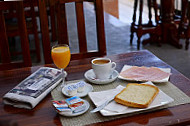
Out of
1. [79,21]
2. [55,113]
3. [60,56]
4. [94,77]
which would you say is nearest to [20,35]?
[79,21]

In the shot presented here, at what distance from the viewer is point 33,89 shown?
117cm

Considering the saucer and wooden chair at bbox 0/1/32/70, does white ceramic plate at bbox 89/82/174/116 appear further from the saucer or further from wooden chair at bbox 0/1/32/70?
wooden chair at bbox 0/1/32/70

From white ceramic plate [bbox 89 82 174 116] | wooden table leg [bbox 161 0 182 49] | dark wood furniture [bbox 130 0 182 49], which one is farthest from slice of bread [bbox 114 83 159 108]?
wooden table leg [bbox 161 0 182 49]

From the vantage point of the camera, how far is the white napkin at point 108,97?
1.01 m

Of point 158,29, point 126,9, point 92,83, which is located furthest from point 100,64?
point 126,9

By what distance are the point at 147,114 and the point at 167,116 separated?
69 millimetres

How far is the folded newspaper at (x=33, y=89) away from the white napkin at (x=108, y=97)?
0.20 m

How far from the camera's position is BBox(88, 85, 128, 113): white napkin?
1010 millimetres

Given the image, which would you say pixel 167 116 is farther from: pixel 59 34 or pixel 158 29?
pixel 158 29

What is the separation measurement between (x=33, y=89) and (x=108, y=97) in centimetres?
32

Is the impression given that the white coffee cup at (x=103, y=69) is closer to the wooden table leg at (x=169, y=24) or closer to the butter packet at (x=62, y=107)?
the butter packet at (x=62, y=107)

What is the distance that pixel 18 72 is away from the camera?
143cm

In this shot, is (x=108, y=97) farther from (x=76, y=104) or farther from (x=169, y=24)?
(x=169, y=24)

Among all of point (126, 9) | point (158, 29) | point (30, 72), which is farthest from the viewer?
point (126, 9)
